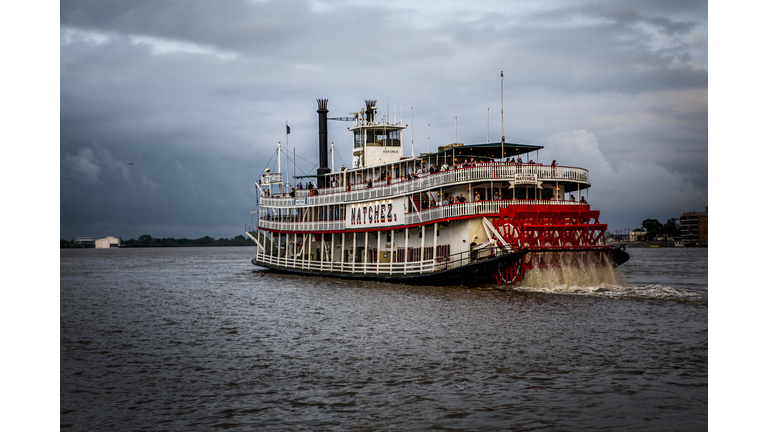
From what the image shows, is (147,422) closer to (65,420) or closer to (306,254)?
(65,420)

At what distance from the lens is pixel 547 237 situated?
90.8 feet

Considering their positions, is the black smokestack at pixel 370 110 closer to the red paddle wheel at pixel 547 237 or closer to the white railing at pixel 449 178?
the white railing at pixel 449 178

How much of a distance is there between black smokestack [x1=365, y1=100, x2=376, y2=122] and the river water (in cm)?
2250

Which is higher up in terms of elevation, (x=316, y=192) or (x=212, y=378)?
(x=316, y=192)

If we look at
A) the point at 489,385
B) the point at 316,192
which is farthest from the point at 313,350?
the point at 316,192

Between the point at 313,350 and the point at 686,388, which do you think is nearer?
the point at 686,388

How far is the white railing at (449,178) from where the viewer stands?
2972 cm

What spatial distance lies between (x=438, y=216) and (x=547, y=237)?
5.68 meters

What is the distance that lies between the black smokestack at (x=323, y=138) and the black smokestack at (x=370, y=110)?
4.49 meters

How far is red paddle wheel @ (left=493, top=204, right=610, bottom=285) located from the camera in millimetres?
27172

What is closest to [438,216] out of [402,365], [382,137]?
[382,137]

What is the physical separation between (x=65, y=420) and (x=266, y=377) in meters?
3.87

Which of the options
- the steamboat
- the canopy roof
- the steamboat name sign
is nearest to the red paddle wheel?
the steamboat

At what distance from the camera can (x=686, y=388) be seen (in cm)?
1115
